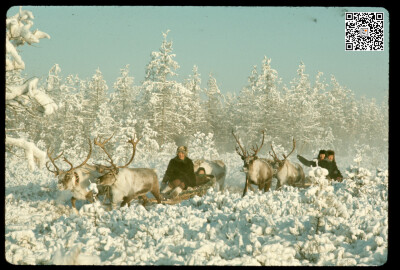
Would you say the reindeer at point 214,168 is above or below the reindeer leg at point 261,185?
above

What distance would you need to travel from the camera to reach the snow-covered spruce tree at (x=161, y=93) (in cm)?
2619

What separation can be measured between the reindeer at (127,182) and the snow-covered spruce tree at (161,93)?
15675 mm

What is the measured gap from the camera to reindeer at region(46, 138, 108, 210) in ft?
33.6

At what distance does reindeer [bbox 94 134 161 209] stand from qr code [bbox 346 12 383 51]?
5948mm

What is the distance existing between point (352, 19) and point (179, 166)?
7426 millimetres

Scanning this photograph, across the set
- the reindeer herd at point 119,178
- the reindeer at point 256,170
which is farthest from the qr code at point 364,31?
the reindeer at point 256,170

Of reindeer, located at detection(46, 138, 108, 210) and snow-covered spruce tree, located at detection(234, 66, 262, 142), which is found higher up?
snow-covered spruce tree, located at detection(234, 66, 262, 142)

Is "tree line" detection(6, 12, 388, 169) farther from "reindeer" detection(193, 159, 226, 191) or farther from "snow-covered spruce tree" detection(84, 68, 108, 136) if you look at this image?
"reindeer" detection(193, 159, 226, 191)

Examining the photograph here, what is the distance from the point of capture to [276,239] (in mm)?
6074

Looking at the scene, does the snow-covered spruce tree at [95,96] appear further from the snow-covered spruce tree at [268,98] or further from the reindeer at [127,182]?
the reindeer at [127,182]

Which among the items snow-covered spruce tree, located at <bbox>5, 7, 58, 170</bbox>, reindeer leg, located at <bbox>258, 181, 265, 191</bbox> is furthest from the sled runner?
snow-covered spruce tree, located at <bbox>5, 7, 58, 170</bbox>

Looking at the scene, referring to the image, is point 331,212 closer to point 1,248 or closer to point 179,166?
point 1,248

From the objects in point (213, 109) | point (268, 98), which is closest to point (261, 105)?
point (268, 98)

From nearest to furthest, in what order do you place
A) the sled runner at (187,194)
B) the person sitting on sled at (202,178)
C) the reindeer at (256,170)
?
1. the sled runner at (187,194)
2. the reindeer at (256,170)
3. the person sitting on sled at (202,178)
